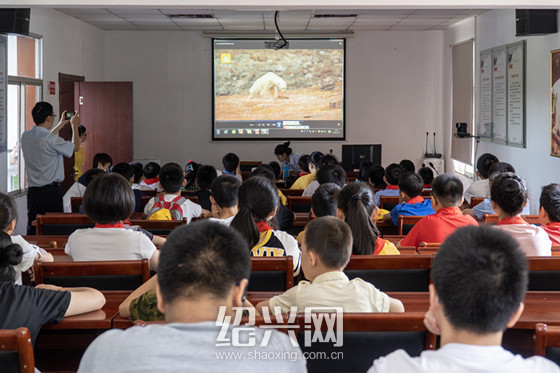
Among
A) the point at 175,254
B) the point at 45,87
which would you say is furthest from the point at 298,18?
the point at 175,254

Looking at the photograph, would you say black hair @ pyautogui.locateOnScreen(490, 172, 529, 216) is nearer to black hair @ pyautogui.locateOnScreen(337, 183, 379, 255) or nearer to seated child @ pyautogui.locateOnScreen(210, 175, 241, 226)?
black hair @ pyautogui.locateOnScreen(337, 183, 379, 255)

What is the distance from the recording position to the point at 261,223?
134 inches

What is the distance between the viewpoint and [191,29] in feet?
38.4

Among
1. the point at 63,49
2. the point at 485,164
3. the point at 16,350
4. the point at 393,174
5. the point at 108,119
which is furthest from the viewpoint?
the point at 108,119

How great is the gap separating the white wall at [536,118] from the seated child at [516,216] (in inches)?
163

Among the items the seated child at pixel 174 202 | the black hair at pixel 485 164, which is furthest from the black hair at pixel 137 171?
the black hair at pixel 485 164

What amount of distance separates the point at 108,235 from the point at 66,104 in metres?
7.09

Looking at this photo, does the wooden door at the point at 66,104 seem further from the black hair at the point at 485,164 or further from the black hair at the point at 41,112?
the black hair at the point at 485,164

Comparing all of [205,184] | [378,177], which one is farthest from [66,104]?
[378,177]

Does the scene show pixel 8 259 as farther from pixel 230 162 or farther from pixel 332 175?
pixel 230 162

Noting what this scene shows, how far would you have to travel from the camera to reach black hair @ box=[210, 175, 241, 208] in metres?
3.97

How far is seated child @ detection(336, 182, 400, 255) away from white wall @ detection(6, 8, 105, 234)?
16.9ft

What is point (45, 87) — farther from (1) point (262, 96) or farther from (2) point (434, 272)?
(2) point (434, 272)

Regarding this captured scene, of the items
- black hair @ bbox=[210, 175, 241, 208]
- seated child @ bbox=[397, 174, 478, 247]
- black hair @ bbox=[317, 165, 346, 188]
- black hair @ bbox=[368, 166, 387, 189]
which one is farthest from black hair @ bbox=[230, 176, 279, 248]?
black hair @ bbox=[368, 166, 387, 189]
